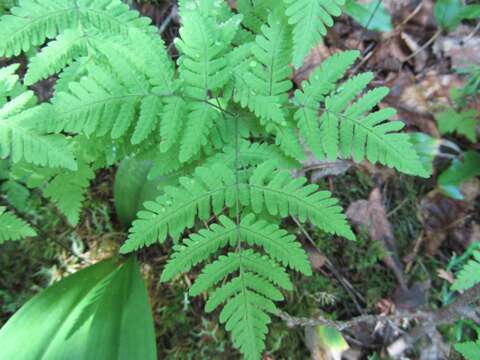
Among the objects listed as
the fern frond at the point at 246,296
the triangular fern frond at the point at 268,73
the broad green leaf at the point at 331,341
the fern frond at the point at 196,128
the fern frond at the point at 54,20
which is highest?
the fern frond at the point at 54,20

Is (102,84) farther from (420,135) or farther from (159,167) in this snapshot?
(420,135)

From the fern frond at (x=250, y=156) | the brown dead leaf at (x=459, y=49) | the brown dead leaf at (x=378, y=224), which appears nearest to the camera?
the fern frond at (x=250, y=156)

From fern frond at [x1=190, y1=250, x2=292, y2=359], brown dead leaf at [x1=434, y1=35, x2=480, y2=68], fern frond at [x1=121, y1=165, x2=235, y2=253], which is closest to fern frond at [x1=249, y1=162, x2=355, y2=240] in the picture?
fern frond at [x1=121, y1=165, x2=235, y2=253]

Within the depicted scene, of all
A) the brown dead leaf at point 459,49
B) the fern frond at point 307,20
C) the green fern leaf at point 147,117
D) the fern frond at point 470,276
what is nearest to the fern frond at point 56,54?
the green fern leaf at point 147,117

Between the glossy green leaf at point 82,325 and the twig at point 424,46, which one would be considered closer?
the glossy green leaf at point 82,325

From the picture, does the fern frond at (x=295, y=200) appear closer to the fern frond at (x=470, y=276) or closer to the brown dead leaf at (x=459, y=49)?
the fern frond at (x=470, y=276)

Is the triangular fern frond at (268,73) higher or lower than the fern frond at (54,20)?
lower

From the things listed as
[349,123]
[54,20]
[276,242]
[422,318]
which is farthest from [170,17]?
[422,318]
